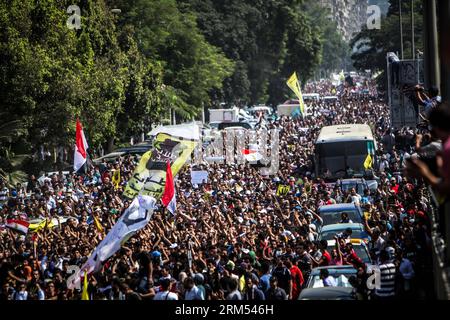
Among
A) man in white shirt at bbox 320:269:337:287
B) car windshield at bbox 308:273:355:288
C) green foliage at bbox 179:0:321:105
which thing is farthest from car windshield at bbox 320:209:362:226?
green foliage at bbox 179:0:321:105

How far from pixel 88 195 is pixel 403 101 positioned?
33.3 ft

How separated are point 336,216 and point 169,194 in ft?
11.9

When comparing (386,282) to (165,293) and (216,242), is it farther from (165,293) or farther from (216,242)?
(216,242)

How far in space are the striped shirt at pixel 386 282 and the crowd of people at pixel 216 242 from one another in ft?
0.04

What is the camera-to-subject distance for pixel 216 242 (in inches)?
822

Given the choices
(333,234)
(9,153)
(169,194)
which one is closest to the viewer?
(333,234)

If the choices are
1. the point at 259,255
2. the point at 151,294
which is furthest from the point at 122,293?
the point at 259,255

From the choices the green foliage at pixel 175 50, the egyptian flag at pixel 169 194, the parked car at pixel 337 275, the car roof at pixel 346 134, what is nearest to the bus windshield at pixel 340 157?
the car roof at pixel 346 134

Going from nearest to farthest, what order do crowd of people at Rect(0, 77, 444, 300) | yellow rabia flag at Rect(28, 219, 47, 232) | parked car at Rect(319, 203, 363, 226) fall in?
crowd of people at Rect(0, 77, 444, 300), parked car at Rect(319, 203, 363, 226), yellow rabia flag at Rect(28, 219, 47, 232)

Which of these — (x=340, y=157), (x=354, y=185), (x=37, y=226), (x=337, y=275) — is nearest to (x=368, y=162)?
(x=340, y=157)

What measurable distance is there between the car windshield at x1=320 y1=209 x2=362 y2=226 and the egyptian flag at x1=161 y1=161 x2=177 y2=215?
10.6 feet

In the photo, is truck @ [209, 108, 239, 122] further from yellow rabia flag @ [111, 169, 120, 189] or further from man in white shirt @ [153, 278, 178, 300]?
man in white shirt @ [153, 278, 178, 300]

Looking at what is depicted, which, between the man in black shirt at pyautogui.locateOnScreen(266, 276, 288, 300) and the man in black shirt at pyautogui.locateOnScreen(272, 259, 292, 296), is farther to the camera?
the man in black shirt at pyautogui.locateOnScreen(272, 259, 292, 296)

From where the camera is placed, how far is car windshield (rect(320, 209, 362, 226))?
24.4 metres
